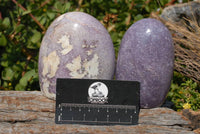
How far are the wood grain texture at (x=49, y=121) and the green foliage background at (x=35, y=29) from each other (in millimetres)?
387

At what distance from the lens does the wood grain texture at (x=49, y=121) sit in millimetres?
1385

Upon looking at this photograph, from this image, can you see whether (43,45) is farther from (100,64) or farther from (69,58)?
(100,64)

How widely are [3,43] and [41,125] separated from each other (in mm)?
825

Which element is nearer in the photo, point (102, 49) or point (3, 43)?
point (102, 49)

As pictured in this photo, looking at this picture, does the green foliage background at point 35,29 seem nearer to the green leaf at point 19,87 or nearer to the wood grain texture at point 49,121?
the green leaf at point 19,87

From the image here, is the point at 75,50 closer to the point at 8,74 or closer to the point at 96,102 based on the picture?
the point at 96,102

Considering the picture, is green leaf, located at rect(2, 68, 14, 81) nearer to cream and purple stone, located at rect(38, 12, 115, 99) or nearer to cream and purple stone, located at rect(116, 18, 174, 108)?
cream and purple stone, located at rect(38, 12, 115, 99)

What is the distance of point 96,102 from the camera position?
58.1 inches

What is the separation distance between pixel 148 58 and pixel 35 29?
4.34 feet

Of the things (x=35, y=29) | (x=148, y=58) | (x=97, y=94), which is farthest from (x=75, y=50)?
(x=35, y=29)

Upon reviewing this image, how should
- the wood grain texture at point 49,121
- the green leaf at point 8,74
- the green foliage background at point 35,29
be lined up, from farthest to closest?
1. the green leaf at point 8,74
2. the green foliage background at point 35,29
3. the wood grain texture at point 49,121

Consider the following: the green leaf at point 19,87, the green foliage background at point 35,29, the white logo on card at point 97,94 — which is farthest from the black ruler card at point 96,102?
the green leaf at point 19,87

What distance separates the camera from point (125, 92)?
4.92ft

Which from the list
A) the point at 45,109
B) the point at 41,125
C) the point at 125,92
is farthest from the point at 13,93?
the point at 125,92
